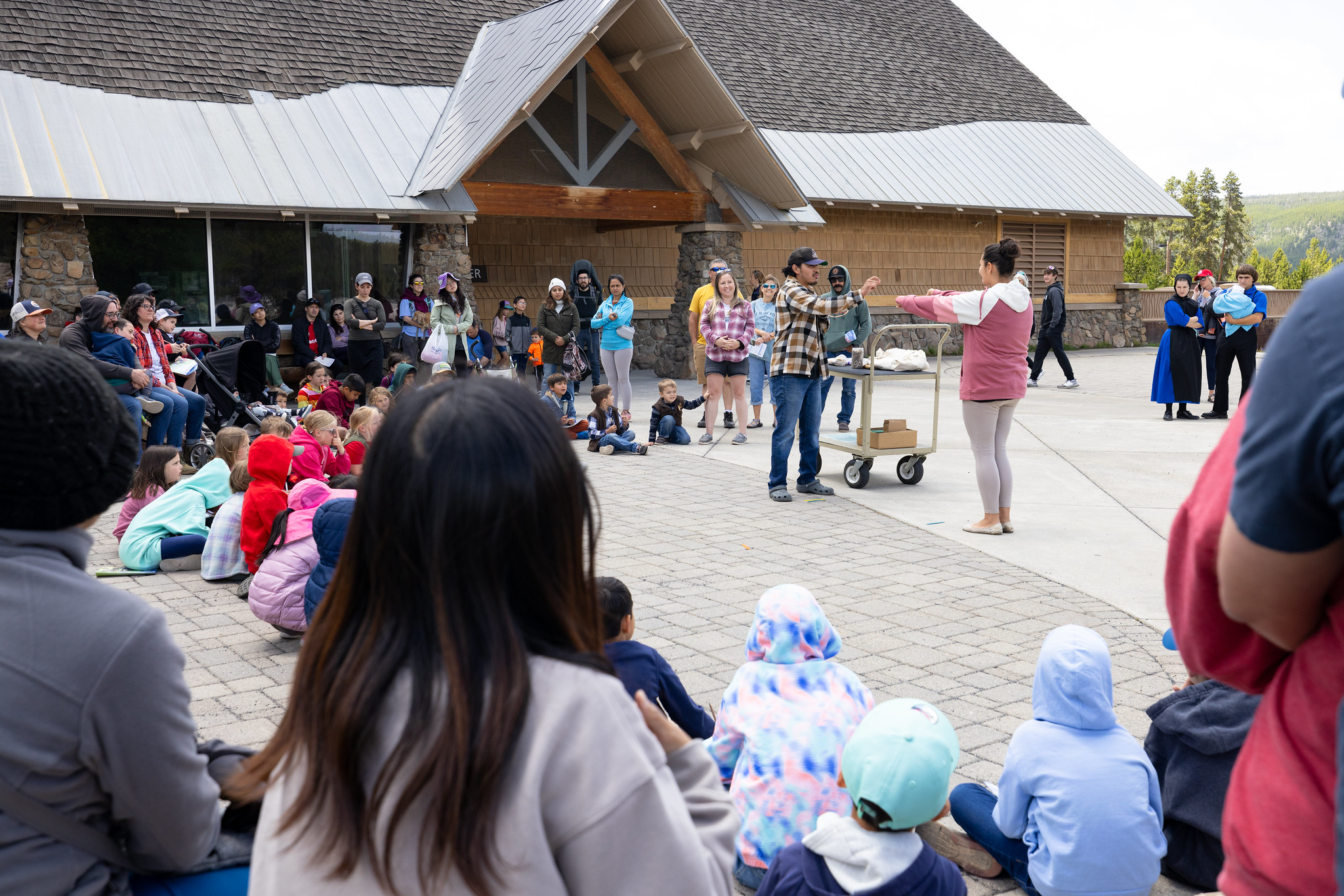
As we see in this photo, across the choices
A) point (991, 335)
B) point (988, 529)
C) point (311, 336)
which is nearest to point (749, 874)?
point (991, 335)

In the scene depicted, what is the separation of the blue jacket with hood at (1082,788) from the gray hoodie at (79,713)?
217cm

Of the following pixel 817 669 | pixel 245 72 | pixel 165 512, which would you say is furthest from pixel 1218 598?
pixel 245 72

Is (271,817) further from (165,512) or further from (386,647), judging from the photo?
(165,512)

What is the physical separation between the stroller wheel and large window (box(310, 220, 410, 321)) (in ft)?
19.2

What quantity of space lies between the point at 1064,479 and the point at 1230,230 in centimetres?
6967

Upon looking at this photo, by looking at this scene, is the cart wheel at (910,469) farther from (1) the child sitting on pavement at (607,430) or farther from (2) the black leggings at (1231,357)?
(2) the black leggings at (1231,357)

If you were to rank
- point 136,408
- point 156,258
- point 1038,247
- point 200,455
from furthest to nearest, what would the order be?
point 1038,247, point 156,258, point 200,455, point 136,408

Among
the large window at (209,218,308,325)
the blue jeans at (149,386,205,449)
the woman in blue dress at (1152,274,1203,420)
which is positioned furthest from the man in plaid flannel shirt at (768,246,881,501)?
the large window at (209,218,308,325)

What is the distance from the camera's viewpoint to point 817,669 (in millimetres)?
3230

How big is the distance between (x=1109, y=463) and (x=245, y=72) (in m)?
13.5

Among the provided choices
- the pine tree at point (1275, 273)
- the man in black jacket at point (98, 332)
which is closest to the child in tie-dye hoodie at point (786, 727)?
the man in black jacket at point (98, 332)

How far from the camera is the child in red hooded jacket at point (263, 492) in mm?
6156

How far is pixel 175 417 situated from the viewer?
1034 centimetres

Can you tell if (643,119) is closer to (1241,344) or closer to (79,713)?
(1241,344)
